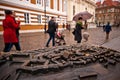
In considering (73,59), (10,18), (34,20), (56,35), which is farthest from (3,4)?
(73,59)

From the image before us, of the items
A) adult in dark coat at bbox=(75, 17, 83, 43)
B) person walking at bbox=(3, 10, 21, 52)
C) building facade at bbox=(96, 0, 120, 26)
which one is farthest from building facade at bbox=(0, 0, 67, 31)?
building facade at bbox=(96, 0, 120, 26)

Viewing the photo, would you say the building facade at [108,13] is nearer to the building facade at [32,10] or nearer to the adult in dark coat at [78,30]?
the building facade at [32,10]

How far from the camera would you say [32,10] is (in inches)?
903

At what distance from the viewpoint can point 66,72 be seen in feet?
8.27

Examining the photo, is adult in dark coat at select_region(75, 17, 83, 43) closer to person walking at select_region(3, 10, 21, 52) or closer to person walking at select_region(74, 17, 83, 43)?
person walking at select_region(74, 17, 83, 43)

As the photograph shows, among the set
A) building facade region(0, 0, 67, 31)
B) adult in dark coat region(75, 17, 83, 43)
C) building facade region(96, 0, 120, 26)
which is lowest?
adult in dark coat region(75, 17, 83, 43)

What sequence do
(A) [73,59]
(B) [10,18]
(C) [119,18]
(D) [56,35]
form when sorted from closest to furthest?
(A) [73,59], (B) [10,18], (D) [56,35], (C) [119,18]

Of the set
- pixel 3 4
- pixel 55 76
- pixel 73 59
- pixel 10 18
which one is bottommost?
pixel 55 76

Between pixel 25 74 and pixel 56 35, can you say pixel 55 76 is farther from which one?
pixel 56 35

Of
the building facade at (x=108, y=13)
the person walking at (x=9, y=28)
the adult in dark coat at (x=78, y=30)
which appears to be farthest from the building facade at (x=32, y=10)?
the building facade at (x=108, y=13)

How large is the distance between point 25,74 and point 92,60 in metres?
1.19

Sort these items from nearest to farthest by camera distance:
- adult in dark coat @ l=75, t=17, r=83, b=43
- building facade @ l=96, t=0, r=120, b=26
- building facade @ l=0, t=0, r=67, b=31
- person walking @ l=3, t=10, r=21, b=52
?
person walking @ l=3, t=10, r=21, b=52
adult in dark coat @ l=75, t=17, r=83, b=43
building facade @ l=0, t=0, r=67, b=31
building facade @ l=96, t=0, r=120, b=26

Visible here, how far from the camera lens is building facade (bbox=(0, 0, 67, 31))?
727 inches

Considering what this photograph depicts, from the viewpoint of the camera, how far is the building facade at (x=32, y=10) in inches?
727
